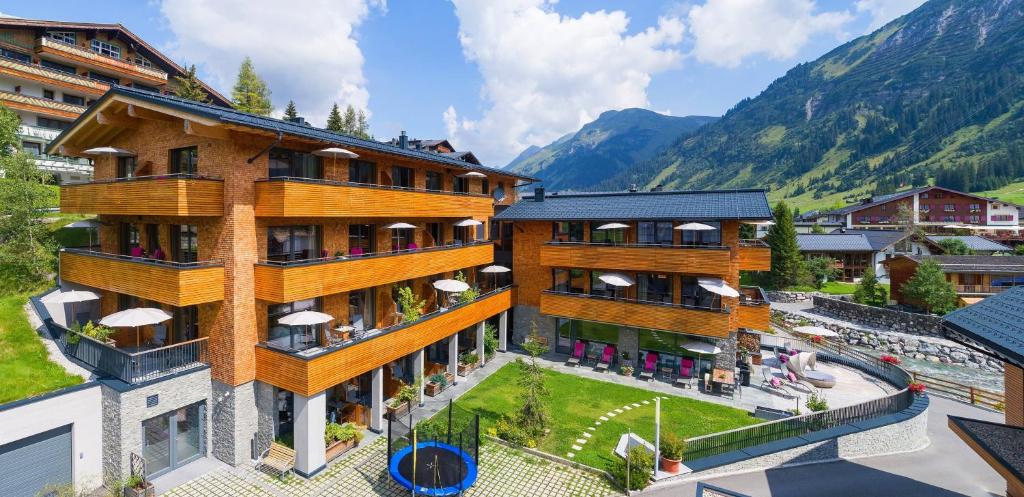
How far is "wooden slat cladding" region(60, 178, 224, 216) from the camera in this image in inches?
571

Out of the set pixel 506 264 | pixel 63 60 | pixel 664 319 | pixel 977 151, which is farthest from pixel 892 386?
pixel 977 151

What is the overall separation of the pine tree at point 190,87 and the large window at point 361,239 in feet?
124

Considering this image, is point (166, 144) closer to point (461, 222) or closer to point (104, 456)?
point (104, 456)

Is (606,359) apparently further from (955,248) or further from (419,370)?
(955,248)

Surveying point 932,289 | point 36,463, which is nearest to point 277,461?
point 36,463

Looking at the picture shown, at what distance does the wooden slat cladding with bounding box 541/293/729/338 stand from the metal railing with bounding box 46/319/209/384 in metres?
18.5

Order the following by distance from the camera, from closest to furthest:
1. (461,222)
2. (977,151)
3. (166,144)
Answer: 1. (166,144)
2. (461,222)
3. (977,151)

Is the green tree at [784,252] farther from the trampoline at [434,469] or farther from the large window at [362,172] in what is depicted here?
the trampoline at [434,469]

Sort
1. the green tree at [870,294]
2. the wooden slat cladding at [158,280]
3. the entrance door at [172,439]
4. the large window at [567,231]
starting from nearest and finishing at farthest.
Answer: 1. the wooden slat cladding at [158,280]
2. the entrance door at [172,439]
3. the large window at [567,231]
4. the green tree at [870,294]

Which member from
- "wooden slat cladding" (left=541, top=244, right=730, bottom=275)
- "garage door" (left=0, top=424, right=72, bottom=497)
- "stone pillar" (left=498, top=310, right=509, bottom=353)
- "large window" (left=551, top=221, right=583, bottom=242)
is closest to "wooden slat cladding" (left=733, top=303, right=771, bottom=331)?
"wooden slat cladding" (left=541, top=244, right=730, bottom=275)

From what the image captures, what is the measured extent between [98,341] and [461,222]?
1627 cm

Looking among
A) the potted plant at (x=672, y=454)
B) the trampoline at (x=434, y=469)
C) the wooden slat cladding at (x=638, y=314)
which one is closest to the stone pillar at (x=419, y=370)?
the trampoline at (x=434, y=469)

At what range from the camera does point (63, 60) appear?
37.4 meters

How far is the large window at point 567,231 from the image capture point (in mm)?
28406
